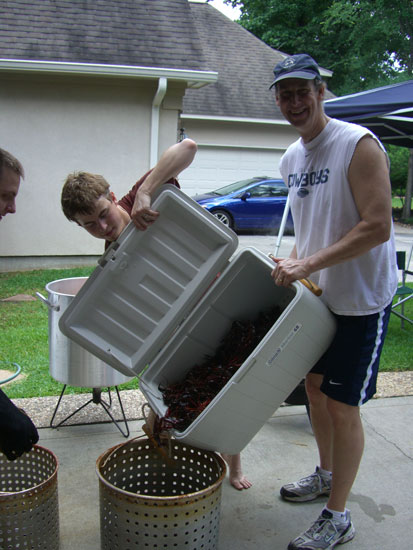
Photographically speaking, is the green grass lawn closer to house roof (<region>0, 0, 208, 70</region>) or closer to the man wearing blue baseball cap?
the man wearing blue baseball cap

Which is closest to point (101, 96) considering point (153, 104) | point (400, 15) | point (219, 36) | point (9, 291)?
point (153, 104)

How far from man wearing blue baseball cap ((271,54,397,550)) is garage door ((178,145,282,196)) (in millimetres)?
11088

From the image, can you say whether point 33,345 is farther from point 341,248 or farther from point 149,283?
point 341,248

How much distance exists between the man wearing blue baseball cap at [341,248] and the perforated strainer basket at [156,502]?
525 millimetres

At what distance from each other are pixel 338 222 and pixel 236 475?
148 cm

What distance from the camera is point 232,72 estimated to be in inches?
581

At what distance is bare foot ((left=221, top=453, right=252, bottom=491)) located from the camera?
268 cm

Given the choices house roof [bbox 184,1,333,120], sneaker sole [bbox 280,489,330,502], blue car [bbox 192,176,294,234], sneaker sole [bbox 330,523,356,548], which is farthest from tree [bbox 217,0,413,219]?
sneaker sole [bbox 330,523,356,548]

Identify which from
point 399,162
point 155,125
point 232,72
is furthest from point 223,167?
point 399,162

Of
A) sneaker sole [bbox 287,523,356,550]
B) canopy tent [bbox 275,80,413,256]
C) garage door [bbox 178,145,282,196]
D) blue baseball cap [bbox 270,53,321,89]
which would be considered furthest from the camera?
garage door [bbox 178,145,282,196]

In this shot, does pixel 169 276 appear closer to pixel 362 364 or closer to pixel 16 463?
pixel 362 364

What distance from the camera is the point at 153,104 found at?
783 cm

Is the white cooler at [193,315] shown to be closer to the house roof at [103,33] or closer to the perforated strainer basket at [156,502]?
the perforated strainer basket at [156,502]

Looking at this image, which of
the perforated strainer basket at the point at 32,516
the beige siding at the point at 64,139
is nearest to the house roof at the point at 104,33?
the beige siding at the point at 64,139
